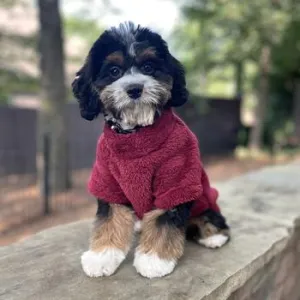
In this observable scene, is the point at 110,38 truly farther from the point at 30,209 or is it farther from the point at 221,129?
the point at 221,129

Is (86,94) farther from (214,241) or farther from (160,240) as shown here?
(214,241)

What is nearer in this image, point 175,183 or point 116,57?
point 116,57

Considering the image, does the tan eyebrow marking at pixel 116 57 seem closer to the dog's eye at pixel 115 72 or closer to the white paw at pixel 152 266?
the dog's eye at pixel 115 72

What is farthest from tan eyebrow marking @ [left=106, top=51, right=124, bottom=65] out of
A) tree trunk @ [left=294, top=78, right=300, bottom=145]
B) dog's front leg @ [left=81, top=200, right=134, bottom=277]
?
tree trunk @ [left=294, top=78, right=300, bottom=145]

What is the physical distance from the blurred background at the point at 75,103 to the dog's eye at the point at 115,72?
2185 millimetres

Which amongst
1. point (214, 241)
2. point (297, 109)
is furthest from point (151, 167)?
point (297, 109)

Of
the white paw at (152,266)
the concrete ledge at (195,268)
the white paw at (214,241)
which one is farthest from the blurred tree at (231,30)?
the white paw at (152,266)

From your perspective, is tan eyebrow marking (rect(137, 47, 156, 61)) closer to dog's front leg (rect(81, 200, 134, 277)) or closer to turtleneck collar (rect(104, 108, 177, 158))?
turtleneck collar (rect(104, 108, 177, 158))

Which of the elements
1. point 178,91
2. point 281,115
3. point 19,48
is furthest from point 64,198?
point 281,115

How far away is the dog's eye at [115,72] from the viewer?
6.21 feet

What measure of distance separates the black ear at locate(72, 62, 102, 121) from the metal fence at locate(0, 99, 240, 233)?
13.6 feet

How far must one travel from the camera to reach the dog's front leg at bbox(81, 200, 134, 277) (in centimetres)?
208

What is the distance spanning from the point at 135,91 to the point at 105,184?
1.79ft

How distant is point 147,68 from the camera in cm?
191
